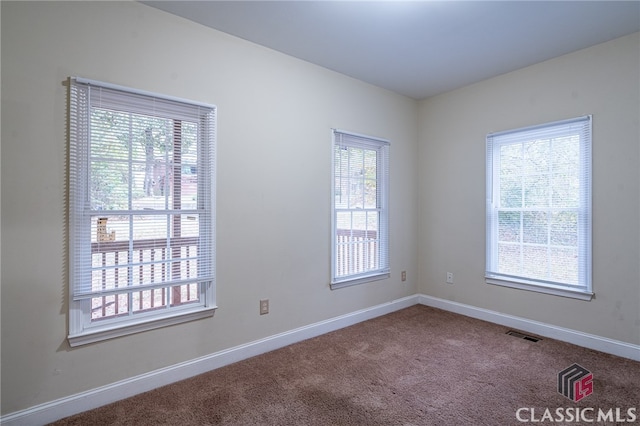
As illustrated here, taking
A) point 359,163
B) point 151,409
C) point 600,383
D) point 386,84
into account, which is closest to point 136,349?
point 151,409

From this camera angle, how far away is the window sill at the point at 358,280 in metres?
3.34

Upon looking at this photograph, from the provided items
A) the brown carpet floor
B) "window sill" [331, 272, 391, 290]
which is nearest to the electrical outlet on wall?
the brown carpet floor

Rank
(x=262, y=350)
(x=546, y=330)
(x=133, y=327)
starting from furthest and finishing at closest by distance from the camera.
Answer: (x=546, y=330)
(x=262, y=350)
(x=133, y=327)

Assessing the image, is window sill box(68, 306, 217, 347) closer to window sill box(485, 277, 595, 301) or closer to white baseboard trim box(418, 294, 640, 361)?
white baseboard trim box(418, 294, 640, 361)

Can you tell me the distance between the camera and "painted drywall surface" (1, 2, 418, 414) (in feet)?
6.04

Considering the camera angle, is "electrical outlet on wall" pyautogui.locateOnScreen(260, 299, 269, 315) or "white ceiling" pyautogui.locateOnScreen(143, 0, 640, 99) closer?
"white ceiling" pyautogui.locateOnScreen(143, 0, 640, 99)

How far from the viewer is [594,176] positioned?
2.82 metres

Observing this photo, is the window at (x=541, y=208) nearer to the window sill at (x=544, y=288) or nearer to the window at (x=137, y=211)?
the window sill at (x=544, y=288)

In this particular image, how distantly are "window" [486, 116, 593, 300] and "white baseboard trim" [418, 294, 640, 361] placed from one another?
0.34 m

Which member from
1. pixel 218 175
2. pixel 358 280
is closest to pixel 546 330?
pixel 358 280

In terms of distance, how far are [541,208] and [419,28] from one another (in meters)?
2.09

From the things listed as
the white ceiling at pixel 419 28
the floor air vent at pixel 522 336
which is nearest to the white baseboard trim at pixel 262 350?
the floor air vent at pixel 522 336

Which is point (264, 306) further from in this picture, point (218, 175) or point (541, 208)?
point (541, 208)

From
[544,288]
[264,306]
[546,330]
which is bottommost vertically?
[546,330]
